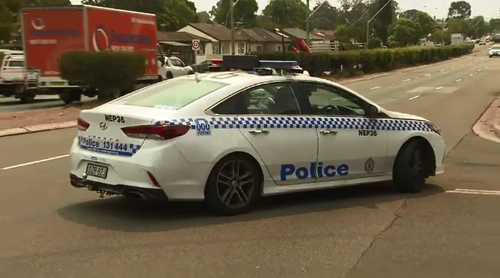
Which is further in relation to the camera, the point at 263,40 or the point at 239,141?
the point at 263,40

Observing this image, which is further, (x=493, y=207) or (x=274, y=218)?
(x=493, y=207)

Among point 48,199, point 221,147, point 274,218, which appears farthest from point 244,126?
point 48,199

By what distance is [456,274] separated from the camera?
17.6 ft

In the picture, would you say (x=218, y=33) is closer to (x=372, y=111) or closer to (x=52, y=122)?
(x=52, y=122)

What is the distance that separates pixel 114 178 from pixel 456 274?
3212 mm

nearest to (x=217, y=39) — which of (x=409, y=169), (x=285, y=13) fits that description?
(x=285, y=13)

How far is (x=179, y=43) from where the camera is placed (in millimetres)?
81938

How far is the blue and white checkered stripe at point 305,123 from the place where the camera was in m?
6.75

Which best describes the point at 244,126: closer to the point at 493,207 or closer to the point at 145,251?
the point at 145,251

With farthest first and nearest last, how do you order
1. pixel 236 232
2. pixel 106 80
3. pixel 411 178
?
pixel 106 80 → pixel 411 178 → pixel 236 232

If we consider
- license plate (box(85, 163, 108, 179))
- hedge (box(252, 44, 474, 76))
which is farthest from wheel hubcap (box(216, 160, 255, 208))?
hedge (box(252, 44, 474, 76))

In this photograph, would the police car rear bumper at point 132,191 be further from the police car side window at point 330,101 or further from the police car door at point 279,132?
the police car side window at point 330,101

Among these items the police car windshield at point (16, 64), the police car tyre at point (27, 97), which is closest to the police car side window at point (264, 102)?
the police car tyre at point (27, 97)

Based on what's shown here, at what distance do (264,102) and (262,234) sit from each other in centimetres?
158
